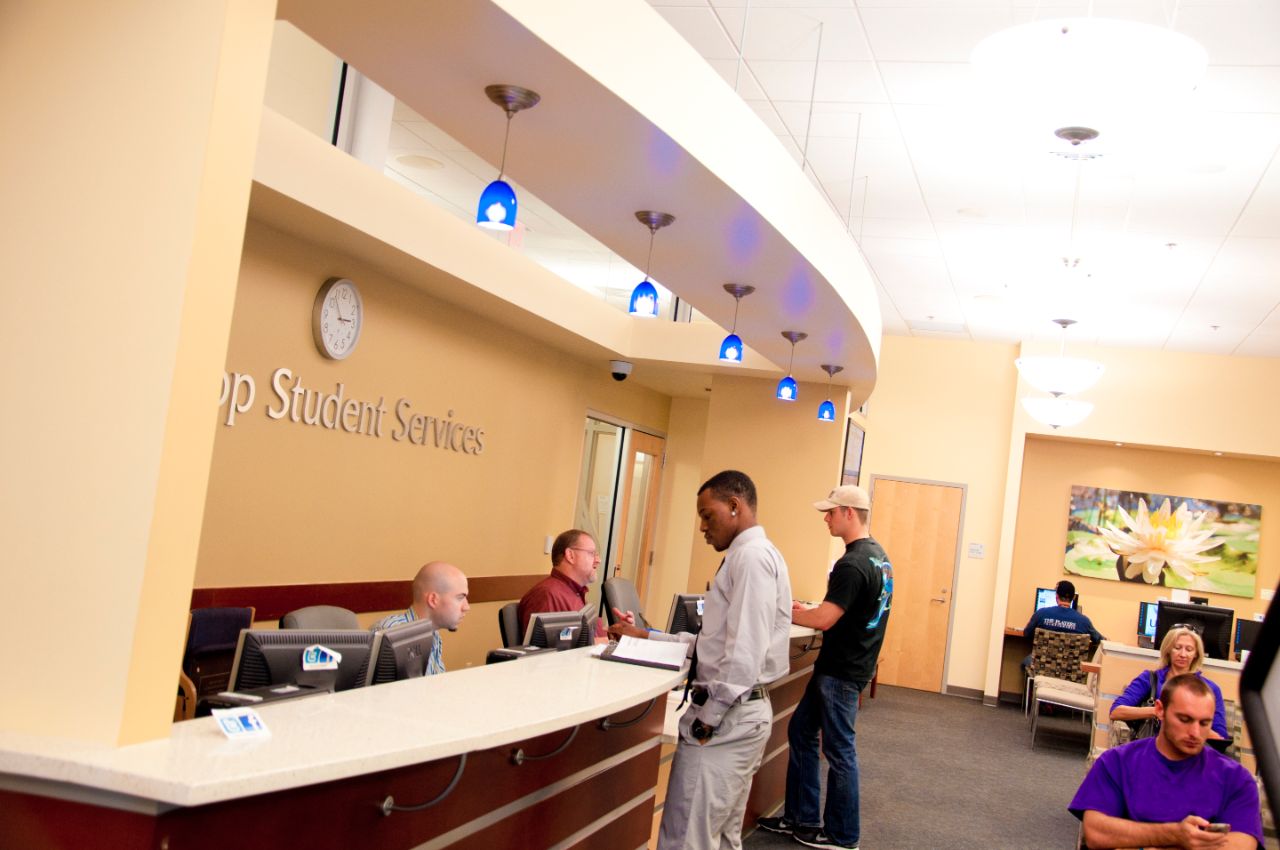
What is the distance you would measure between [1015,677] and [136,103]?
1249 cm

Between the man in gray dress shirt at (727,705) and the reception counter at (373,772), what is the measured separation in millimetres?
179

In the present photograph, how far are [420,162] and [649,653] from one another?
600 centimetres

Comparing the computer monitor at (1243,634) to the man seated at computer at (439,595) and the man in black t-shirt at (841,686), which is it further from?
the man seated at computer at (439,595)

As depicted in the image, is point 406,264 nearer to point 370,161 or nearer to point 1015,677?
point 370,161

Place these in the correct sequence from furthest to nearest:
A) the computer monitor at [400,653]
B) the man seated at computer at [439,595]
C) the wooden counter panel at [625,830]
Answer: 1. the man seated at computer at [439,595]
2. the wooden counter panel at [625,830]
3. the computer monitor at [400,653]

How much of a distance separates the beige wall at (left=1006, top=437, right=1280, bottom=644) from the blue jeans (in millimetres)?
8161

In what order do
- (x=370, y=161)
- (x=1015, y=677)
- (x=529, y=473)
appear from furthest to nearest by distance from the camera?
(x=1015, y=677) < (x=529, y=473) < (x=370, y=161)

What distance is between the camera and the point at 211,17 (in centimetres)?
245

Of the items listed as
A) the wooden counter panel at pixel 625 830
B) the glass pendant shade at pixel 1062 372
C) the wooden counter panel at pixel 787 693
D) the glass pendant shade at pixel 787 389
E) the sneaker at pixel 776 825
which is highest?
the glass pendant shade at pixel 1062 372

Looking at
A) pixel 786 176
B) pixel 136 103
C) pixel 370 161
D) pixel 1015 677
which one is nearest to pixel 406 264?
pixel 370 161

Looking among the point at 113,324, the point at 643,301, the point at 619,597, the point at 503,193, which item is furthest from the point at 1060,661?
the point at 113,324

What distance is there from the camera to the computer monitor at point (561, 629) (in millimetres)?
4434

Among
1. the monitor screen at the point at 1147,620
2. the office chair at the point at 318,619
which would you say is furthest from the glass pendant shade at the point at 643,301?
the monitor screen at the point at 1147,620

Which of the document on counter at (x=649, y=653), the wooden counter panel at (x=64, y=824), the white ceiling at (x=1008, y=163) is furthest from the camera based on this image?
the white ceiling at (x=1008, y=163)
